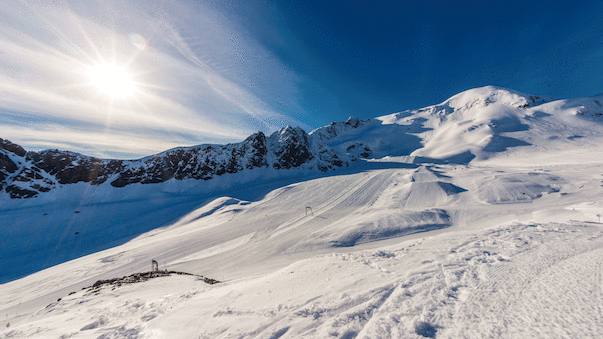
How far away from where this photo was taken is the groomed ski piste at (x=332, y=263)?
3.72m

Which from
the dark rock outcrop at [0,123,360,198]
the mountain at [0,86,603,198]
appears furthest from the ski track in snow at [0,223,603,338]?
the mountain at [0,86,603,198]

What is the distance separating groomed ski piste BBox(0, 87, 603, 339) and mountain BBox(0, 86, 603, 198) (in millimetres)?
9490

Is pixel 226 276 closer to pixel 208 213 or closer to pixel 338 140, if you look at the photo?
pixel 208 213

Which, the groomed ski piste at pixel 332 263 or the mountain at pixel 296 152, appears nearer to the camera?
the groomed ski piste at pixel 332 263

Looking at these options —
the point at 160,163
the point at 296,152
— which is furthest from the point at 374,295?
the point at 160,163

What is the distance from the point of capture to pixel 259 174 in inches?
2019

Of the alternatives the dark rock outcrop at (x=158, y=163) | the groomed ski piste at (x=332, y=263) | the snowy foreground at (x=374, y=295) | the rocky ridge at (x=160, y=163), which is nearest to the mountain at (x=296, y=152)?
the rocky ridge at (x=160, y=163)

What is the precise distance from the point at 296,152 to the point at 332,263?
5180cm

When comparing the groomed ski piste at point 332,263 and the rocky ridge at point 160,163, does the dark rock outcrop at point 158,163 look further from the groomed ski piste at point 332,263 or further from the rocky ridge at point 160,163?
the groomed ski piste at point 332,263

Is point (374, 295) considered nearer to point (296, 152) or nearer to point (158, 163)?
point (296, 152)

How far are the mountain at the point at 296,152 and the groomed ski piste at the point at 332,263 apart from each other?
949 centimetres

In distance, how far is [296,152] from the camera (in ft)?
190

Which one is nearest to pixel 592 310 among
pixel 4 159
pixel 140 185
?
pixel 140 185

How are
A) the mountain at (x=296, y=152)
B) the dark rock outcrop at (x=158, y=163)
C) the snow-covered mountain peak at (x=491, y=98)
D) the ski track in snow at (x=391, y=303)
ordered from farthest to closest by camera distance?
the snow-covered mountain peak at (x=491, y=98) → the mountain at (x=296, y=152) → the dark rock outcrop at (x=158, y=163) → the ski track in snow at (x=391, y=303)
